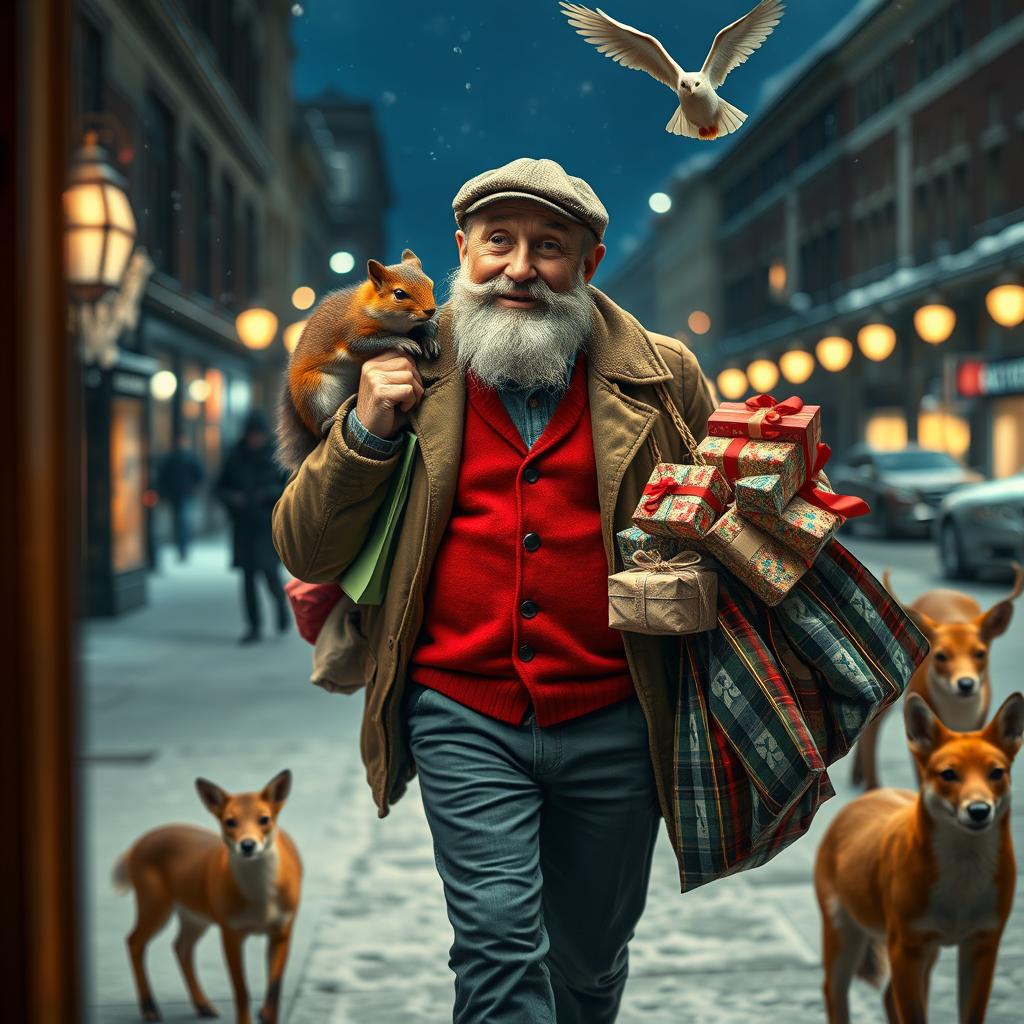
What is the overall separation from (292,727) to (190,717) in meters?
0.67

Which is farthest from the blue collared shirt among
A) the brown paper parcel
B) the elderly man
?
the brown paper parcel

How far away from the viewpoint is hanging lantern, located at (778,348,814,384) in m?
4.05

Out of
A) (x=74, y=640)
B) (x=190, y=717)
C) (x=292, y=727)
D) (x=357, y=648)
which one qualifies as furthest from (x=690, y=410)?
(x=190, y=717)

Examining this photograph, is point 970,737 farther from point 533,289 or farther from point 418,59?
point 418,59

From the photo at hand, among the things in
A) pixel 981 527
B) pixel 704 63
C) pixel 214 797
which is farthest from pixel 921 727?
pixel 214 797

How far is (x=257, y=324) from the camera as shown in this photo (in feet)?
13.1

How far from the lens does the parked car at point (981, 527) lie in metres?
4.32

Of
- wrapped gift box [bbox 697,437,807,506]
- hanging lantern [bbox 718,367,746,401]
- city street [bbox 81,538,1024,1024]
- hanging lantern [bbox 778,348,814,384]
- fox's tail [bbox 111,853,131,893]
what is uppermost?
hanging lantern [bbox 778,348,814,384]

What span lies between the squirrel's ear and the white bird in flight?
2.36 ft

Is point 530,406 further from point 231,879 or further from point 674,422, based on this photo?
point 231,879

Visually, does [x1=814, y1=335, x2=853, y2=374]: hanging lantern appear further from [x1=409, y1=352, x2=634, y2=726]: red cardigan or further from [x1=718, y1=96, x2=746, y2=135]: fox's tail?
[x1=409, y1=352, x2=634, y2=726]: red cardigan

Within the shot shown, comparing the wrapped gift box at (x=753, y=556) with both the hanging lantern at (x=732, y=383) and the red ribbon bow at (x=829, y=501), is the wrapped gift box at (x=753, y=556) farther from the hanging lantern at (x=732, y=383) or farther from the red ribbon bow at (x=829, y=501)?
the hanging lantern at (x=732, y=383)

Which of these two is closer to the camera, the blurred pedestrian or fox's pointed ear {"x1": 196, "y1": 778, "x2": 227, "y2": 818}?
fox's pointed ear {"x1": 196, "y1": 778, "x2": 227, "y2": 818}

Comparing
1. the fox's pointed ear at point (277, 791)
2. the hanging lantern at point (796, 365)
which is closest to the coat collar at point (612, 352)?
the hanging lantern at point (796, 365)
